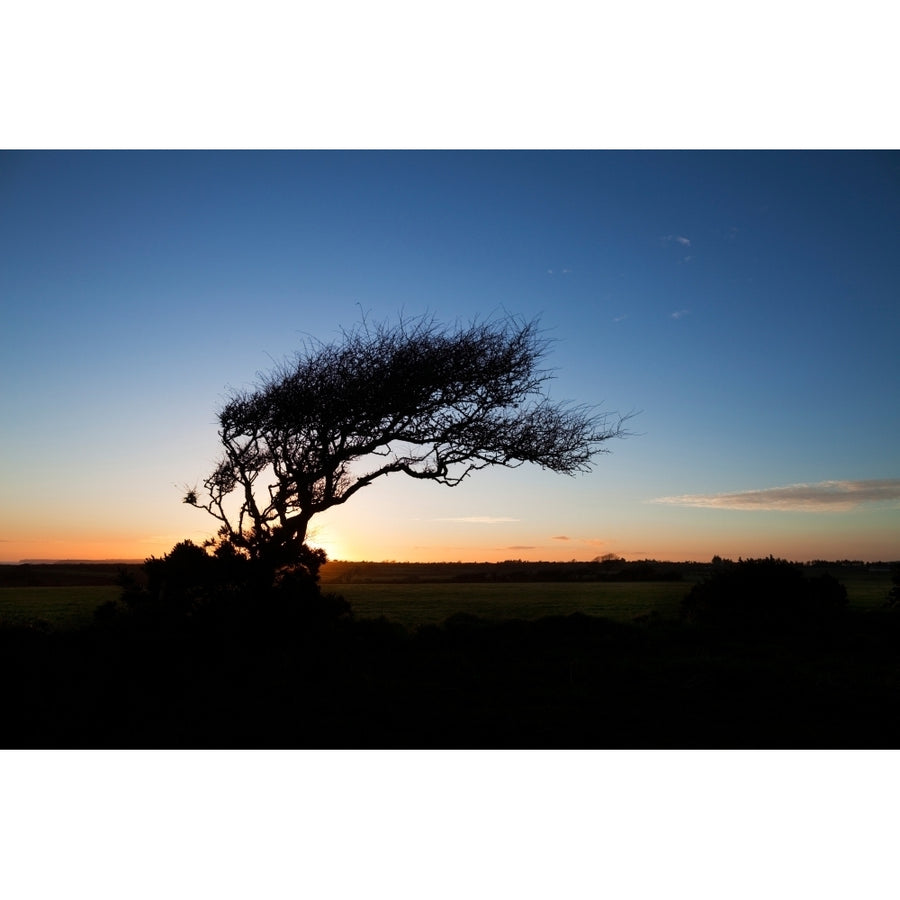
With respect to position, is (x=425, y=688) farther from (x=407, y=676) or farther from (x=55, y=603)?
(x=55, y=603)

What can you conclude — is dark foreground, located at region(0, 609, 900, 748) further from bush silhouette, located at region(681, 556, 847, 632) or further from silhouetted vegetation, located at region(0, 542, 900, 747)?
bush silhouette, located at region(681, 556, 847, 632)

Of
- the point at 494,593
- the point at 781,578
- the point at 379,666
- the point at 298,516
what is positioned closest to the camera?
the point at 379,666

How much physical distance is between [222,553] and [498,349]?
321 inches

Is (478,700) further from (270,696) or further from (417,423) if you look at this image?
(417,423)

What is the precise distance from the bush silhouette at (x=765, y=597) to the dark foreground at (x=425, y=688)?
8.22 ft

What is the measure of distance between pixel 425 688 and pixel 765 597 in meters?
12.1

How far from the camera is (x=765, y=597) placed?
17812 millimetres

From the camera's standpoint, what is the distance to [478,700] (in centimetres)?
893

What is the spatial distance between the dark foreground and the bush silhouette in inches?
98.6

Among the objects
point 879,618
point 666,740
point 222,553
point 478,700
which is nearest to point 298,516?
point 222,553

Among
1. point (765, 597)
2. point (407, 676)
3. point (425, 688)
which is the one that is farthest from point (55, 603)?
point (765, 597)

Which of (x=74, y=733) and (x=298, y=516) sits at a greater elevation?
(x=298, y=516)

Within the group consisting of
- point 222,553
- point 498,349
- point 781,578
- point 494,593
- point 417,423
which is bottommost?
point 494,593

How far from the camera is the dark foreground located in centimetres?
750
